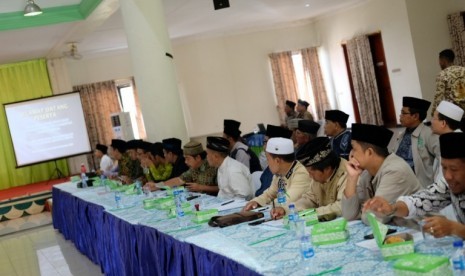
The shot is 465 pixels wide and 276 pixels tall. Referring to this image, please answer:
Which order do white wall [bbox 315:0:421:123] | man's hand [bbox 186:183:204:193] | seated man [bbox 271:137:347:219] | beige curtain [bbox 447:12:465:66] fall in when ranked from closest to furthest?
seated man [bbox 271:137:347:219], man's hand [bbox 186:183:204:193], beige curtain [bbox 447:12:465:66], white wall [bbox 315:0:421:123]

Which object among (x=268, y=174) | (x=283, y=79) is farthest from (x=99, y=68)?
(x=268, y=174)

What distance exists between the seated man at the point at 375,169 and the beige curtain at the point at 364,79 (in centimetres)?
1260

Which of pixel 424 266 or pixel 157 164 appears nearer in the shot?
pixel 424 266

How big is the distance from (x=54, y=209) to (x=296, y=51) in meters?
9.41

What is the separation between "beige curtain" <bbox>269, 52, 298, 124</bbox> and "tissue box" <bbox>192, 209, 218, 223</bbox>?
45.0 ft

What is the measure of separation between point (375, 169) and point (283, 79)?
14.5m

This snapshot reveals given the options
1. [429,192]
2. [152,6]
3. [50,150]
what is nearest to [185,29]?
[50,150]

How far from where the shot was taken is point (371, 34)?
15820mm

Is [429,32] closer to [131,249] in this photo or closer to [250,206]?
[131,249]

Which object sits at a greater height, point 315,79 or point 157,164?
point 315,79

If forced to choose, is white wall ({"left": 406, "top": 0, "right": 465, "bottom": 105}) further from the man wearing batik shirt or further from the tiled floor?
the tiled floor

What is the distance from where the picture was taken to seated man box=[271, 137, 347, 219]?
389 cm

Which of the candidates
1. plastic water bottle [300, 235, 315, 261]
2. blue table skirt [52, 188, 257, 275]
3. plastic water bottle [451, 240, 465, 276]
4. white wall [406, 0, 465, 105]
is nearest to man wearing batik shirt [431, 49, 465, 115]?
blue table skirt [52, 188, 257, 275]

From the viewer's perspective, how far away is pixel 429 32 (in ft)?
47.0
